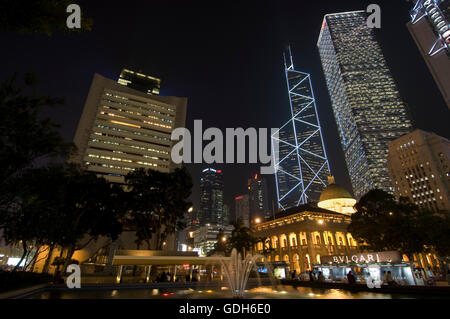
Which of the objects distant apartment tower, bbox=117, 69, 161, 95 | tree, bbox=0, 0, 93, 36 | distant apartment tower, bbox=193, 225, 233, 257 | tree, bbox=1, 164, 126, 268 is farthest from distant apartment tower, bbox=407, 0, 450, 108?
distant apartment tower, bbox=193, 225, 233, 257

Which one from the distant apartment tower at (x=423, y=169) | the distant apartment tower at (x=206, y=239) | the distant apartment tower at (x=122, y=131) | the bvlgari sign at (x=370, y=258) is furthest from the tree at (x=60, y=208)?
the distant apartment tower at (x=206, y=239)

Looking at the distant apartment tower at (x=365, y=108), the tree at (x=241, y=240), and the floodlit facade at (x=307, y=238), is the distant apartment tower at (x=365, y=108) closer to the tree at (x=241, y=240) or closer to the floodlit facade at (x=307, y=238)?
the floodlit facade at (x=307, y=238)

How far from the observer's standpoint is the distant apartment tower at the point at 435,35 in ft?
240

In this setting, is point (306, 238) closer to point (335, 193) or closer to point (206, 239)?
point (335, 193)

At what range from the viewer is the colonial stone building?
50.5 m

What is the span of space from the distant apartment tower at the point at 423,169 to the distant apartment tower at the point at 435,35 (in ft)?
86.6

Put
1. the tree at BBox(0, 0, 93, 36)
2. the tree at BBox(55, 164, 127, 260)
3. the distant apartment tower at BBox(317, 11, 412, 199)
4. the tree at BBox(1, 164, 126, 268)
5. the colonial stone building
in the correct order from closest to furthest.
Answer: the tree at BBox(0, 0, 93, 36) → the tree at BBox(1, 164, 126, 268) → the tree at BBox(55, 164, 127, 260) → the colonial stone building → the distant apartment tower at BBox(317, 11, 412, 199)

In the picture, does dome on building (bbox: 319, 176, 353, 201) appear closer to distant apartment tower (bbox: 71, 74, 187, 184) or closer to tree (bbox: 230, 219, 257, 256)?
tree (bbox: 230, 219, 257, 256)

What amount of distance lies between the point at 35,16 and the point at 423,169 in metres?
130

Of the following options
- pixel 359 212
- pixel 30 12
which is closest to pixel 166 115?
pixel 359 212

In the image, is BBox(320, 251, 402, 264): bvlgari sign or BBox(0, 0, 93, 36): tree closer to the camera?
BBox(0, 0, 93, 36): tree

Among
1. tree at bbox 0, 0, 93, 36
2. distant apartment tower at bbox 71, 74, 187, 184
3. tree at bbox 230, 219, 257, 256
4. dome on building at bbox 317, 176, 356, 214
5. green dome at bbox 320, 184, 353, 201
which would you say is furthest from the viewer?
distant apartment tower at bbox 71, 74, 187, 184

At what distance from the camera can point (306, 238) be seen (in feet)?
170

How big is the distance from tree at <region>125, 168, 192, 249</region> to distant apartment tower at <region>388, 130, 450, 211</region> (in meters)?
105
